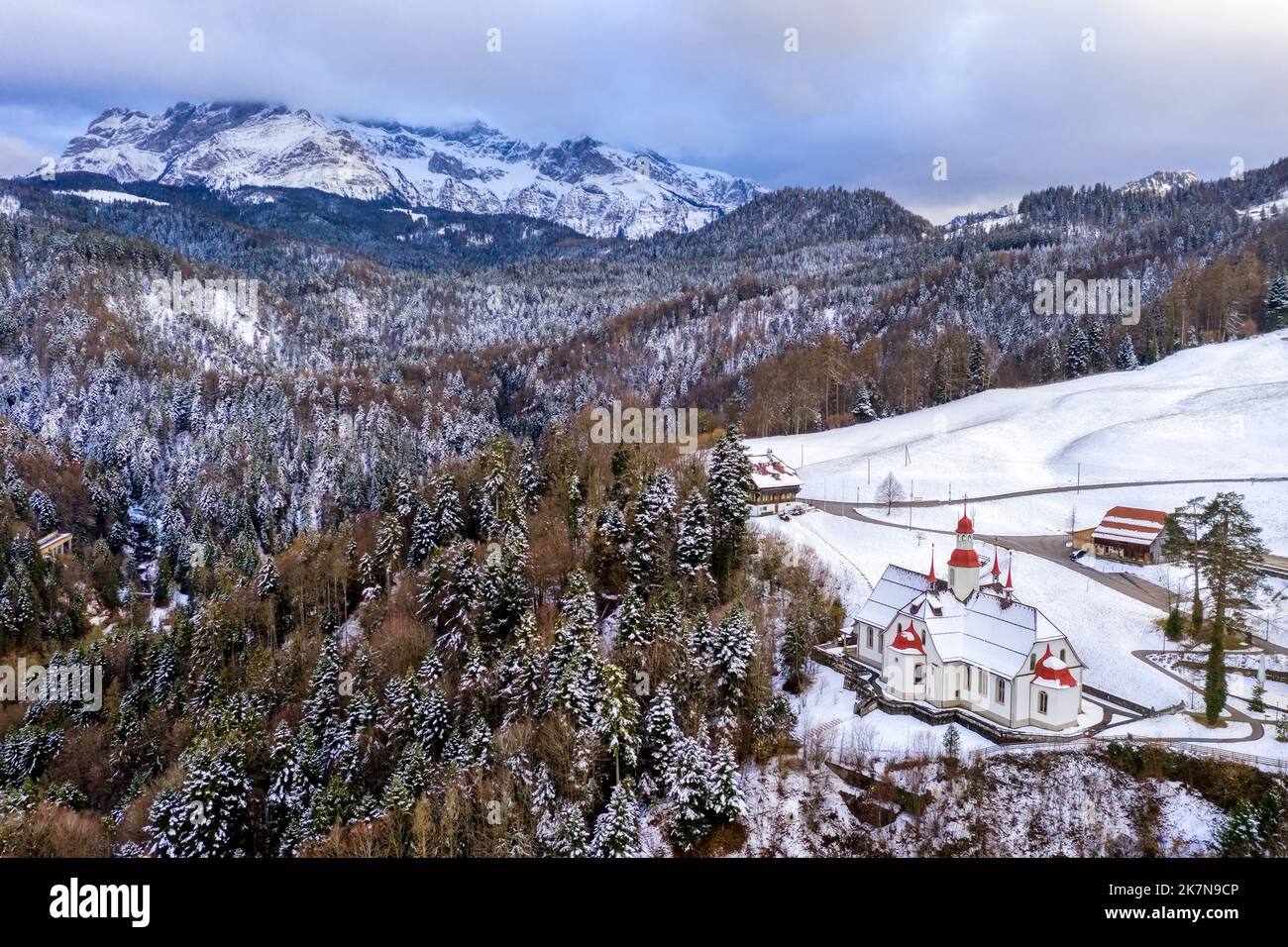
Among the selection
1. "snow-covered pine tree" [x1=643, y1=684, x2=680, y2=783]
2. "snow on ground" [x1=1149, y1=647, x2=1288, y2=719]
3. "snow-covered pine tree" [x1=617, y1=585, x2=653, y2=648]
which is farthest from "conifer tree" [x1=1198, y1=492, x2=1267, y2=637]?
"snow-covered pine tree" [x1=617, y1=585, x2=653, y2=648]

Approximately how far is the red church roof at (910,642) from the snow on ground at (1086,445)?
16922 millimetres

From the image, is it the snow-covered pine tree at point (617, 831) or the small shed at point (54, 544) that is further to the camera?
the small shed at point (54, 544)

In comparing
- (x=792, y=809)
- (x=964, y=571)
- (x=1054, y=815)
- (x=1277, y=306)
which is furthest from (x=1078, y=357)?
(x=792, y=809)

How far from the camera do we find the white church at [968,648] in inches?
934

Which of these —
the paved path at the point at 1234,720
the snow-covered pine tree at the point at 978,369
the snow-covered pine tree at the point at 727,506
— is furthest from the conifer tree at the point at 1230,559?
the snow-covered pine tree at the point at 978,369

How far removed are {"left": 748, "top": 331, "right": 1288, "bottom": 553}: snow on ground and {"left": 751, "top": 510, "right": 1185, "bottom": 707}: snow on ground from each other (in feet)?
16.4

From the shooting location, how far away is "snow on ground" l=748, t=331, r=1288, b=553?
4306 centimetres

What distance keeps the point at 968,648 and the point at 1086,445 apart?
1340 inches

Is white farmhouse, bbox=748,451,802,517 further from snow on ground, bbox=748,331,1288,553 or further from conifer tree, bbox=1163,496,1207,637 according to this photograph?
conifer tree, bbox=1163,496,1207,637

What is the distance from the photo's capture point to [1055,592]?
32.9 metres

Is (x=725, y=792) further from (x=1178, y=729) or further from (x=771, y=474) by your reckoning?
(x=771, y=474)

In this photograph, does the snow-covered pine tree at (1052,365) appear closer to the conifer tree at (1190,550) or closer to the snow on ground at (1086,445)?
the snow on ground at (1086,445)

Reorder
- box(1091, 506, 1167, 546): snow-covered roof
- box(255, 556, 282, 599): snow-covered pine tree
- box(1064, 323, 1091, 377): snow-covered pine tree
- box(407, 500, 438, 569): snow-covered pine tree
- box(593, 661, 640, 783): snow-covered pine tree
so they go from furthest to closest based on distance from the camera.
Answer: box(1064, 323, 1091, 377): snow-covered pine tree → box(255, 556, 282, 599): snow-covered pine tree → box(407, 500, 438, 569): snow-covered pine tree → box(1091, 506, 1167, 546): snow-covered roof → box(593, 661, 640, 783): snow-covered pine tree

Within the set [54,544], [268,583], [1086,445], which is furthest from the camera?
[54,544]
